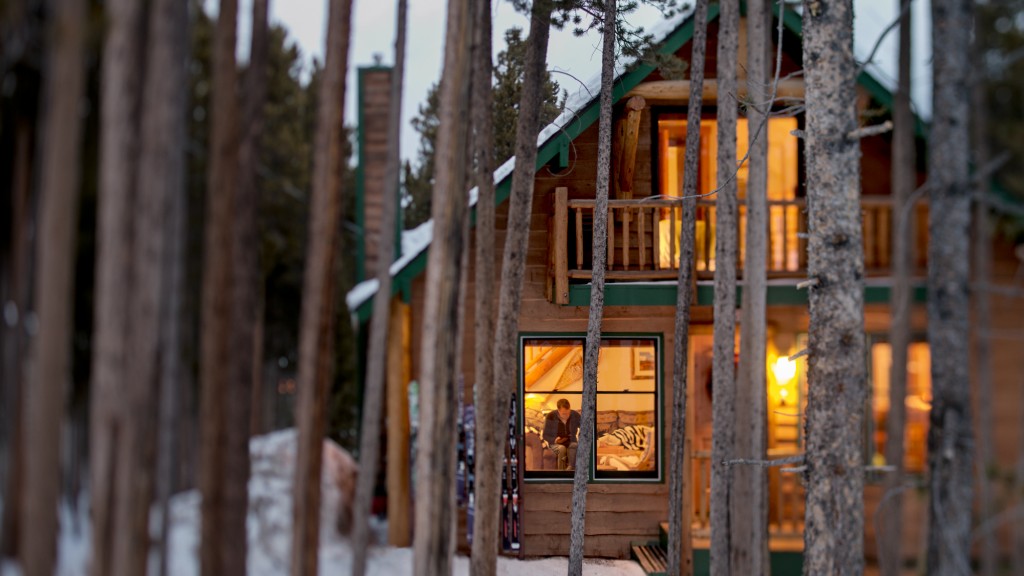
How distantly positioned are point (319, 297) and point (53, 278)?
1012mm

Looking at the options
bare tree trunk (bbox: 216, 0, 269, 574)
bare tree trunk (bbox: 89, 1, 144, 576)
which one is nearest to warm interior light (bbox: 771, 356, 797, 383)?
bare tree trunk (bbox: 216, 0, 269, 574)

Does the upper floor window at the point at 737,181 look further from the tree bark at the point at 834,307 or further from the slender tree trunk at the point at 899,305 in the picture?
the tree bark at the point at 834,307

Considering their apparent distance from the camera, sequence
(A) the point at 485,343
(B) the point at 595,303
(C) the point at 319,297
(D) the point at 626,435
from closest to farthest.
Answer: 1. (C) the point at 319,297
2. (A) the point at 485,343
3. (B) the point at 595,303
4. (D) the point at 626,435

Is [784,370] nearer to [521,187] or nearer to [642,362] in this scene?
[642,362]

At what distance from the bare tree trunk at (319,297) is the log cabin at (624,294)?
1909mm

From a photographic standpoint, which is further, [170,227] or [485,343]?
[485,343]

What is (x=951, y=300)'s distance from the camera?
14.8 ft

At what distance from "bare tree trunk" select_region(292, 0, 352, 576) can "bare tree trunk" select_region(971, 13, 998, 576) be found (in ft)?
12.1

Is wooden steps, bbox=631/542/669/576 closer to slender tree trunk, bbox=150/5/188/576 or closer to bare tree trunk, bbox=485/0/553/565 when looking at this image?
bare tree trunk, bbox=485/0/553/565

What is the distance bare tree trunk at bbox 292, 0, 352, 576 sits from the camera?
11.4 ft

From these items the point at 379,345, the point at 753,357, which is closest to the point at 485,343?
the point at 379,345

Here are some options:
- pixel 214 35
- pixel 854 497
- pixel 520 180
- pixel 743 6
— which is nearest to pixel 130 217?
pixel 214 35

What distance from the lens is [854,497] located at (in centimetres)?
457

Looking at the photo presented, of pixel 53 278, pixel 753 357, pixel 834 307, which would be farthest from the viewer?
pixel 753 357
